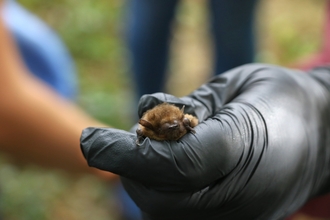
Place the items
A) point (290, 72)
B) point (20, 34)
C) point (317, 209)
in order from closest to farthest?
1. point (290, 72)
2. point (317, 209)
3. point (20, 34)

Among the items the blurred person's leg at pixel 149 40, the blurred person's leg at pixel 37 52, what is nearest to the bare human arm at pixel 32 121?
the blurred person's leg at pixel 37 52

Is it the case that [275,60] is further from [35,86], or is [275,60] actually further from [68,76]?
[35,86]

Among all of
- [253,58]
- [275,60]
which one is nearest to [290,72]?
[253,58]

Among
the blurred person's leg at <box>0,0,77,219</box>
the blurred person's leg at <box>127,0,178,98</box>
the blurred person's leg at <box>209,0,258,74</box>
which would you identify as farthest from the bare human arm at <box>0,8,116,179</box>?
the blurred person's leg at <box>209,0,258,74</box>

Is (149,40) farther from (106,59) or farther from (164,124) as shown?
(164,124)

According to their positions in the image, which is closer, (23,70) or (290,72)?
(290,72)

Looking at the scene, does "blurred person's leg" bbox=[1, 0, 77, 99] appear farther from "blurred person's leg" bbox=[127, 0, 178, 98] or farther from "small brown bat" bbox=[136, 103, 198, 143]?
"small brown bat" bbox=[136, 103, 198, 143]
